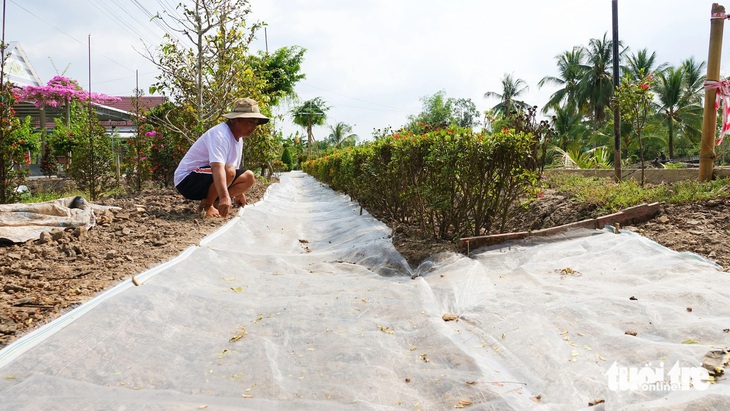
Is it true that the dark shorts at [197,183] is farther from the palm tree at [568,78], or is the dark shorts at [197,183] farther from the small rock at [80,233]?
the palm tree at [568,78]

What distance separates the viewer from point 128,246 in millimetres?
3496

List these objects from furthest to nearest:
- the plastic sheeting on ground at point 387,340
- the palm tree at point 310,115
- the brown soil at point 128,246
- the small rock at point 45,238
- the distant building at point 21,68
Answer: the palm tree at point 310,115
the distant building at point 21,68
the small rock at point 45,238
the brown soil at point 128,246
the plastic sheeting on ground at point 387,340

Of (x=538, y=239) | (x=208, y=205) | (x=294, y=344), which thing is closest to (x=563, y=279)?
(x=538, y=239)

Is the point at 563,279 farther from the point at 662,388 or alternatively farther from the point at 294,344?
the point at 294,344

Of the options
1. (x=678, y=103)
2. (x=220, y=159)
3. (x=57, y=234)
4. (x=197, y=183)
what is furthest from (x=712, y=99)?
(x=678, y=103)

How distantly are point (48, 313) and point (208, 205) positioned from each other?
9.71ft

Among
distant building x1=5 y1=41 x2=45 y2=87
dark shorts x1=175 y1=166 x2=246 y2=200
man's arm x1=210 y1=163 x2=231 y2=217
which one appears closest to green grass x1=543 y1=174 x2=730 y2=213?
man's arm x1=210 y1=163 x2=231 y2=217

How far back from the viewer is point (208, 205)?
16.2 feet

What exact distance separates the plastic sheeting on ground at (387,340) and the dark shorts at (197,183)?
1419mm

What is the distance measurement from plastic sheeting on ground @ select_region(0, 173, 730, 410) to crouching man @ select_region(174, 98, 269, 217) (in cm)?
113

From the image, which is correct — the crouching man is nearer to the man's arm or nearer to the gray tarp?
the man's arm

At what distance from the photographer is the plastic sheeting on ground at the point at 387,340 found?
1554mm

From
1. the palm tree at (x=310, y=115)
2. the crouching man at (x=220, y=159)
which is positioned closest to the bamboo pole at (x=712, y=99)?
the crouching man at (x=220, y=159)

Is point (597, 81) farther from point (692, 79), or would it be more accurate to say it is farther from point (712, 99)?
point (712, 99)
